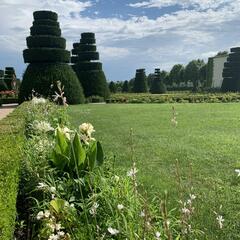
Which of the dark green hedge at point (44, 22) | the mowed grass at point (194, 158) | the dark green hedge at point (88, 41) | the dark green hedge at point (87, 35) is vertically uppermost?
the dark green hedge at point (44, 22)

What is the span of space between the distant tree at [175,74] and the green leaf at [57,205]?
79.3m

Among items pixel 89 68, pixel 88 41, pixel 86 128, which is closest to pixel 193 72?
pixel 88 41

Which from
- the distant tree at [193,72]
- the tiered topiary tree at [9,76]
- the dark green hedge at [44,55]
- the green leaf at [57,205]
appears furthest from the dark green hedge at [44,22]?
the distant tree at [193,72]

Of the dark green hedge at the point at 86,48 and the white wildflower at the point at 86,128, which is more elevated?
the dark green hedge at the point at 86,48

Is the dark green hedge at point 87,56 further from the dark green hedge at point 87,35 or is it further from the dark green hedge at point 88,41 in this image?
the dark green hedge at point 87,35

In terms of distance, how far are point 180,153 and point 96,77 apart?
83.2 feet

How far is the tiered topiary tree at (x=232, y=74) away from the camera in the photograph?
4572 centimetres

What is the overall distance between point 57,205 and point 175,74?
81347mm

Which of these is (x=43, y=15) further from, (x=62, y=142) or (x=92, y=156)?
(x=92, y=156)

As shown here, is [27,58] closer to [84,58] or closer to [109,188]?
[84,58]

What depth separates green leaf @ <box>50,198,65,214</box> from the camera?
12.0ft

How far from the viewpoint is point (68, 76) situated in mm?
28078

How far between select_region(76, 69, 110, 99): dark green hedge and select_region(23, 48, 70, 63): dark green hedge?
3.76 m

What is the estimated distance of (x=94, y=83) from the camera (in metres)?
32.8
